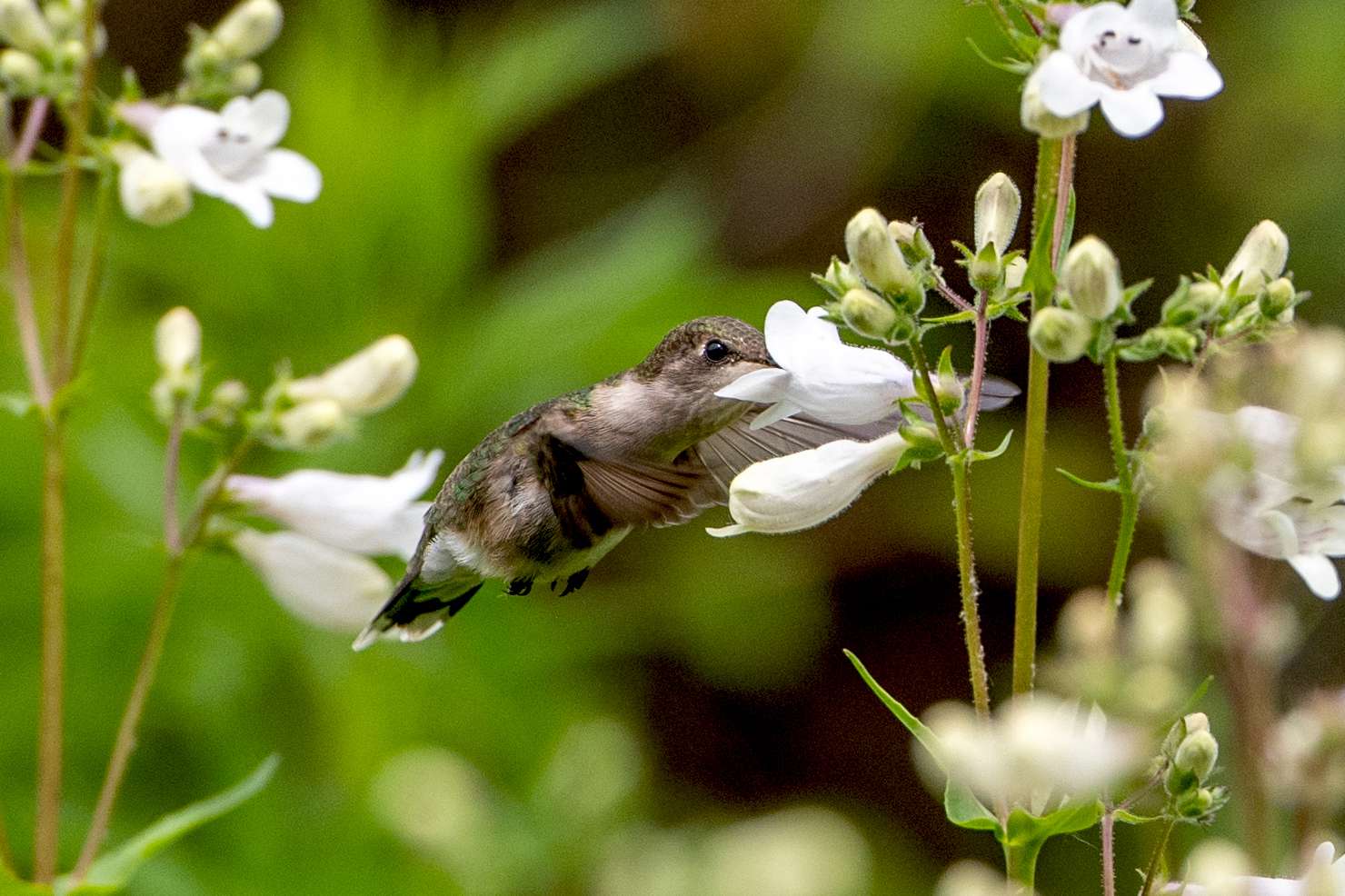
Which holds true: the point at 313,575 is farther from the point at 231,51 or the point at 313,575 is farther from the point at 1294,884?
the point at 1294,884

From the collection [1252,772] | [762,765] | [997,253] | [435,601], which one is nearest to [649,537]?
[762,765]

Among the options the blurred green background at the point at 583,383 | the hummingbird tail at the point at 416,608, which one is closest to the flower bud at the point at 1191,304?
the blurred green background at the point at 583,383

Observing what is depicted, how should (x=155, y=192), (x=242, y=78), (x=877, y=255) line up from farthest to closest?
1. (x=242, y=78)
2. (x=155, y=192)
3. (x=877, y=255)

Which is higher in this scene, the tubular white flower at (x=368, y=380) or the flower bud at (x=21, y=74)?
the flower bud at (x=21, y=74)

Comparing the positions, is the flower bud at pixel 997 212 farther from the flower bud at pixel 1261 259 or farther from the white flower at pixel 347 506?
the white flower at pixel 347 506

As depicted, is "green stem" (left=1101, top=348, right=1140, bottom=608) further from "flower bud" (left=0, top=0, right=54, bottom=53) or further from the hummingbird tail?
"flower bud" (left=0, top=0, right=54, bottom=53)

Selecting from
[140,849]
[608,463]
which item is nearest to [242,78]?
[608,463]
